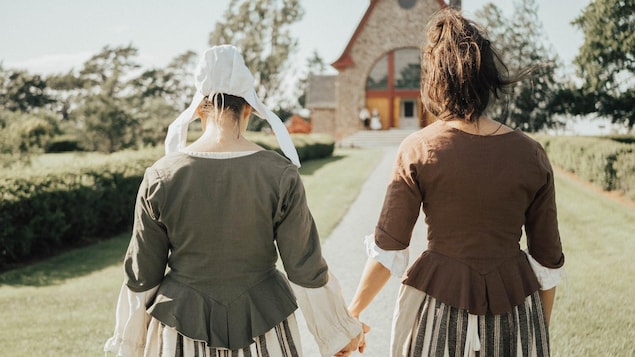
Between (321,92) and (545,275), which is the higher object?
(545,275)

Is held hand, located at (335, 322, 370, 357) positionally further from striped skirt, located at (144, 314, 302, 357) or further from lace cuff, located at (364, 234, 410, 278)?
lace cuff, located at (364, 234, 410, 278)

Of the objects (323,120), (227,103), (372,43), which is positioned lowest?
(323,120)

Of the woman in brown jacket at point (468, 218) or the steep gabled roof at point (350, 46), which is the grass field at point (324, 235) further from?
the steep gabled roof at point (350, 46)

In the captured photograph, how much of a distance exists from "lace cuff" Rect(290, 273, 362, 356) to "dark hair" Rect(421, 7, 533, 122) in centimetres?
86

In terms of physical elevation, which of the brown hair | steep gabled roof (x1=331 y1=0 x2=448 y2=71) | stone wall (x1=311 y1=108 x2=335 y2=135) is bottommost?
stone wall (x1=311 y1=108 x2=335 y2=135)

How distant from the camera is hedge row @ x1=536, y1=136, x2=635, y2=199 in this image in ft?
40.9

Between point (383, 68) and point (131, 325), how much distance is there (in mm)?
36139

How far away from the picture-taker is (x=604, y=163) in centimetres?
1353

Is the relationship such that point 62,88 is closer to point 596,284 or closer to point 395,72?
point 395,72

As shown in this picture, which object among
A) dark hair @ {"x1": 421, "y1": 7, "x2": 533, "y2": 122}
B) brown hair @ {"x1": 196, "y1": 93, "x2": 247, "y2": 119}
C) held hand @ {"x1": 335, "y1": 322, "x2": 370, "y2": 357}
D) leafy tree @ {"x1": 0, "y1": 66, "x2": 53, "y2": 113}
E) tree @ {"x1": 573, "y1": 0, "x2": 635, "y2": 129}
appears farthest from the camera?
leafy tree @ {"x1": 0, "y1": 66, "x2": 53, "y2": 113}

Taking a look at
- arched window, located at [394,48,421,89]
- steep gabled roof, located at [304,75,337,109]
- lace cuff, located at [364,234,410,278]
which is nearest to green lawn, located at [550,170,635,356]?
lace cuff, located at [364,234,410,278]

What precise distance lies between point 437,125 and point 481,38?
360mm

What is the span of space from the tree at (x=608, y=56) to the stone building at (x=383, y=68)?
12329 millimetres

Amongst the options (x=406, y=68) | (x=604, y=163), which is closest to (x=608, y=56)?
(x=604, y=163)
